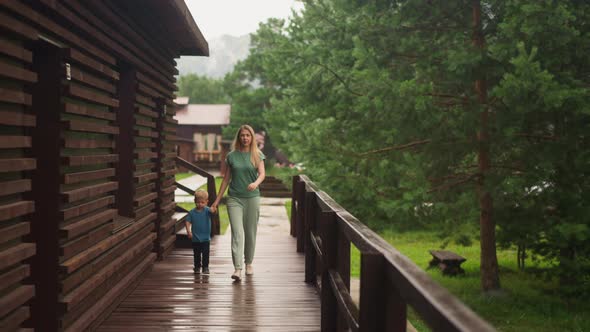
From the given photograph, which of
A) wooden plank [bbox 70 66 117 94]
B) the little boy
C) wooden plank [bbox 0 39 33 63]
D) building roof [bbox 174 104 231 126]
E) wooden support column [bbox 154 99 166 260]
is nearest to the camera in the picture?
wooden plank [bbox 0 39 33 63]

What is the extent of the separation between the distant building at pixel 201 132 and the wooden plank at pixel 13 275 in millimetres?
38163

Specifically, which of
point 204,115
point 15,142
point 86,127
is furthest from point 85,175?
point 204,115

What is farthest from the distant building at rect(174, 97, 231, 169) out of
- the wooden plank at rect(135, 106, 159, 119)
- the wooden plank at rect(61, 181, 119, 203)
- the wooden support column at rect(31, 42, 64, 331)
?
the wooden support column at rect(31, 42, 64, 331)

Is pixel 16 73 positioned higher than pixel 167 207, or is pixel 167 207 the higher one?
pixel 16 73

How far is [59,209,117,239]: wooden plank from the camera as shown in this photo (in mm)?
4277

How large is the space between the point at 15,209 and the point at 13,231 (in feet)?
0.41

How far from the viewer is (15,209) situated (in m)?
3.49

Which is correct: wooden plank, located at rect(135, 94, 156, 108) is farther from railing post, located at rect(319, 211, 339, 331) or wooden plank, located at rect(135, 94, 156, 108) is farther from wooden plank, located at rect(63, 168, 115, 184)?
railing post, located at rect(319, 211, 339, 331)

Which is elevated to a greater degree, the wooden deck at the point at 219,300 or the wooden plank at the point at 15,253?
the wooden plank at the point at 15,253

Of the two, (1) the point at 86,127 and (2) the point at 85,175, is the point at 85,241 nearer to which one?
(2) the point at 85,175

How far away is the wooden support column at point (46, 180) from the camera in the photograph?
4074 mm

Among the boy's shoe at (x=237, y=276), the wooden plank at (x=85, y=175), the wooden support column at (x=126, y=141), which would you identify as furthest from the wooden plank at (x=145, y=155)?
the boy's shoe at (x=237, y=276)

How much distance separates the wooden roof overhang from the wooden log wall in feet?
0.48

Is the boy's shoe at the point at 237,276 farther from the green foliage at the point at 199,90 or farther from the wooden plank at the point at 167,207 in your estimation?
the green foliage at the point at 199,90
